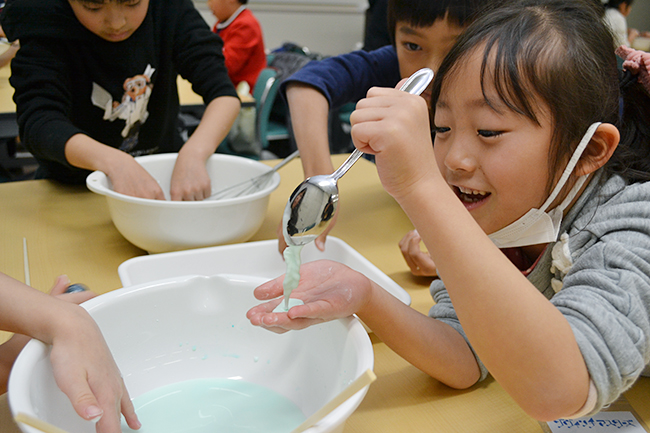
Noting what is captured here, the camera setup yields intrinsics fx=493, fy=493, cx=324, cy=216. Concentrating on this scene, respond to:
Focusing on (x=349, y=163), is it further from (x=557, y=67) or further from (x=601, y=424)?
(x=601, y=424)

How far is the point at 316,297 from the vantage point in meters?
0.56

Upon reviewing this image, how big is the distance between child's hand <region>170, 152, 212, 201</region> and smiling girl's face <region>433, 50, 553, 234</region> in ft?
1.74

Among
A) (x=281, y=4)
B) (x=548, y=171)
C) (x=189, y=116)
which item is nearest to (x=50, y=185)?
(x=548, y=171)

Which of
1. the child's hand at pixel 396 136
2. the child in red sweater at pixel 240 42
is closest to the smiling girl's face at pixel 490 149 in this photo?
the child's hand at pixel 396 136

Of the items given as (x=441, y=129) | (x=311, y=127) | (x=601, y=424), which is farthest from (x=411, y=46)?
(x=601, y=424)

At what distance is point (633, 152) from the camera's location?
24.4 inches

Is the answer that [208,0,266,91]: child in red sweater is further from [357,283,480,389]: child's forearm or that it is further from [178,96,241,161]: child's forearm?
[357,283,480,389]: child's forearm

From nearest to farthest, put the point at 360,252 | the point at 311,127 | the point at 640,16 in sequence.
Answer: the point at 360,252, the point at 311,127, the point at 640,16

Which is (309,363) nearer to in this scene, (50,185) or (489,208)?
(489,208)

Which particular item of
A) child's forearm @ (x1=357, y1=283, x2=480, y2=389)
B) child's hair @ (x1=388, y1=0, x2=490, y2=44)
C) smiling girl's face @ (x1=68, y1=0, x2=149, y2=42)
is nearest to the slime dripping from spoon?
child's forearm @ (x1=357, y1=283, x2=480, y2=389)

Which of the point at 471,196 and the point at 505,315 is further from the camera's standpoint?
the point at 471,196

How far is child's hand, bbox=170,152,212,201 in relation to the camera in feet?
3.18

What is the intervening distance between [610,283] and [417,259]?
13.6 inches

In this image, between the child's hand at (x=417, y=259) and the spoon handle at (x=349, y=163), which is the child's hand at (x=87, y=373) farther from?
the child's hand at (x=417, y=259)
